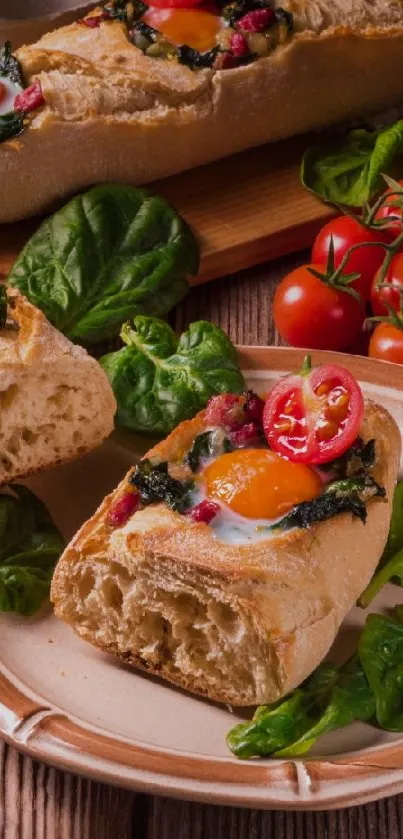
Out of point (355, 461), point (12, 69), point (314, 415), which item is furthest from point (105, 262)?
point (355, 461)

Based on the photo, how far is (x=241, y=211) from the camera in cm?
601

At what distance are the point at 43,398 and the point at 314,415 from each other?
951mm

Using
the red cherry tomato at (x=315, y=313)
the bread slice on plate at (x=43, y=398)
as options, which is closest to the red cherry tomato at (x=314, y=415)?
the bread slice on plate at (x=43, y=398)

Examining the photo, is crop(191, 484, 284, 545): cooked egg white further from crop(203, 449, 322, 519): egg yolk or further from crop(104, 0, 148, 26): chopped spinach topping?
crop(104, 0, 148, 26): chopped spinach topping

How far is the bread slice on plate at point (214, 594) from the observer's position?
11.0 ft

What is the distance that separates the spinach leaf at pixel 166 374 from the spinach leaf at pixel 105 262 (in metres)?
0.57

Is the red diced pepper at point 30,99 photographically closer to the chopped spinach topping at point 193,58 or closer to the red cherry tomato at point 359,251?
the chopped spinach topping at point 193,58

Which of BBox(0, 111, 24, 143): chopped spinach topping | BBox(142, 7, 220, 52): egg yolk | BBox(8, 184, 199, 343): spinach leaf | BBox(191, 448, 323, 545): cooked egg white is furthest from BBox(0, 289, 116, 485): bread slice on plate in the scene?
BBox(142, 7, 220, 52): egg yolk

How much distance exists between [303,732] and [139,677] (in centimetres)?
53

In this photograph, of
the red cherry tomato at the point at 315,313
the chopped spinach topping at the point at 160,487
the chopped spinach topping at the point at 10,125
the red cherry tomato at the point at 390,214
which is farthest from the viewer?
the chopped spinach topping at the point at 10,125

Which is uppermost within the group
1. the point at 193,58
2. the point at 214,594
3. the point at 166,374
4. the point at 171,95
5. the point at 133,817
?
the point at 193,58

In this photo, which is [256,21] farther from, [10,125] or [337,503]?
[337,503]

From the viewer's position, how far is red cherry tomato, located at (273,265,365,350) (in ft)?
16.9

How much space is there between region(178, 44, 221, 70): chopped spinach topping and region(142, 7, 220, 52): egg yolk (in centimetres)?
6
